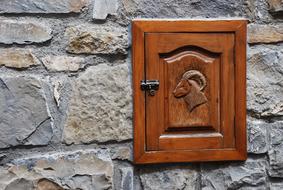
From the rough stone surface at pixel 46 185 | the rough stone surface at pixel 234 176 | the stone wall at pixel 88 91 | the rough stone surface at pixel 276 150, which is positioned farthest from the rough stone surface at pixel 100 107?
the rough stone surface at pixel 276 150

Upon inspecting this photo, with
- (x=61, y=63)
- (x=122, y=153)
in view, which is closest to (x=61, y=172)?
(x=122, y=153)

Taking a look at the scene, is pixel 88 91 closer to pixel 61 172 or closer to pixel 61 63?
pixel 61 63

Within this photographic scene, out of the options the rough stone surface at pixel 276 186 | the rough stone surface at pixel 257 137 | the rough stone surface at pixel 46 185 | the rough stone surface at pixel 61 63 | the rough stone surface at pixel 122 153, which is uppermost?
the rough stone surface at pixel 61 63

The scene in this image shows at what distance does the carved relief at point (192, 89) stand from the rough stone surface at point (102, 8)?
24 cm

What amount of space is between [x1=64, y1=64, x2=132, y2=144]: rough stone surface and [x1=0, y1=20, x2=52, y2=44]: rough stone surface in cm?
13

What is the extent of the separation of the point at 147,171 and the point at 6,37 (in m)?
0.46

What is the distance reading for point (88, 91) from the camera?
3.25ft

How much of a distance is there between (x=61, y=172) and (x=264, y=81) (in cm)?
54

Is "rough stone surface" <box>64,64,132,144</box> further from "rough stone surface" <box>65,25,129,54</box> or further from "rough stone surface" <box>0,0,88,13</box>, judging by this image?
"rough stone surface" <box>0,0,88,13</box>

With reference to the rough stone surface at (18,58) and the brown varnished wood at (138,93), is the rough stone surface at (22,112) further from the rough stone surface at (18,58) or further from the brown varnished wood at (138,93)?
the brown varnished wood at (138,93)

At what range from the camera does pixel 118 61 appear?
1.01 meters

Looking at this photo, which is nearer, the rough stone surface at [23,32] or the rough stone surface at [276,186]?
the rough stone surface at [23,32]

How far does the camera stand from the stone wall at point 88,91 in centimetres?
97

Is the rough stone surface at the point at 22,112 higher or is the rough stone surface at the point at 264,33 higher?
the rough stone surface at the point at 264,33
